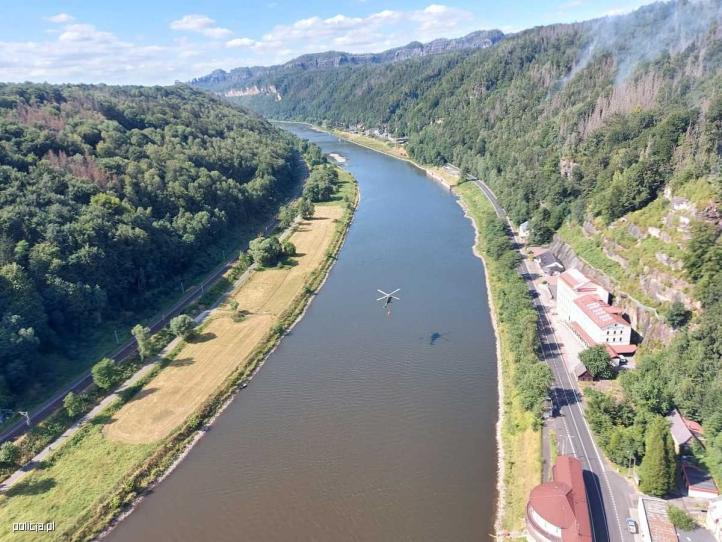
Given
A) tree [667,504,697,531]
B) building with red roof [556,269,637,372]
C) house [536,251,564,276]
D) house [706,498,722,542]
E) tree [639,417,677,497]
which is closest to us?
house [706,498,722,542]

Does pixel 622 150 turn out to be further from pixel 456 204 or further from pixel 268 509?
pixel 268 509

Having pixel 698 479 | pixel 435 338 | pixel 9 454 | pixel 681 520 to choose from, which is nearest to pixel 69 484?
pixel 9 454

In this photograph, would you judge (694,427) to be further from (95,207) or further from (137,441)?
(95,207)

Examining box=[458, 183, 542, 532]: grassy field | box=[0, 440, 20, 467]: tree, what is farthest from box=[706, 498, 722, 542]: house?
box=[0, 440, 20, 467]: tree

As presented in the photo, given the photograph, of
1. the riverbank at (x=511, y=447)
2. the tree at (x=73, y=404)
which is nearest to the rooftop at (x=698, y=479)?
the riverbank at (x=511, y=447)

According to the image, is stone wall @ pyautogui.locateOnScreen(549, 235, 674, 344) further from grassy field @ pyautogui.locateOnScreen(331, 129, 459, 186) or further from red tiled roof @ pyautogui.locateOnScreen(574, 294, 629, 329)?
grassy field @ pyautogui.locateOnScreen(331, 129, 459, 186)

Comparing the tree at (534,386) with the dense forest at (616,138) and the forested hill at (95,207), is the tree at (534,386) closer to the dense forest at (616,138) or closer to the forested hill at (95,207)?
the dense forest at (616,138)
